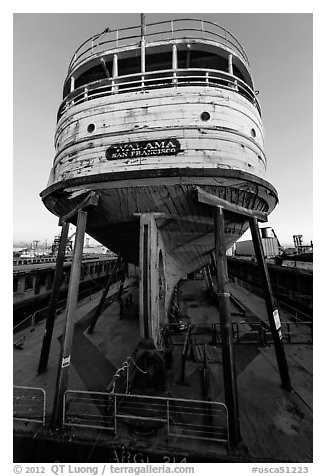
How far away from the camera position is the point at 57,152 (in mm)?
7676

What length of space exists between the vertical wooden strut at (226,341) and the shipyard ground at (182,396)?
39cm

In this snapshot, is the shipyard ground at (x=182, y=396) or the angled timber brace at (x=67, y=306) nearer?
the shipyard ground at (x=182, y=396)

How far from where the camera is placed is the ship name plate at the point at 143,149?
6062 mm

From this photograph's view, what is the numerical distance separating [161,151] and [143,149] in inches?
19.0

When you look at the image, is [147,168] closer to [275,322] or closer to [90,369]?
[275,322]

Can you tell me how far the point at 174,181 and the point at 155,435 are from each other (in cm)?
530

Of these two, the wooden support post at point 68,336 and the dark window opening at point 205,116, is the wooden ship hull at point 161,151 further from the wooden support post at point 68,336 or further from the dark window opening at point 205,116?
the wooden support post at point 68,336

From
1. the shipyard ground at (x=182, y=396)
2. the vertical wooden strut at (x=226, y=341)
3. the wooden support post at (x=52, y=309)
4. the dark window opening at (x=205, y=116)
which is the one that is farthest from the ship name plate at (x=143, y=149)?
the shipyard ground at (x=182, y=396)

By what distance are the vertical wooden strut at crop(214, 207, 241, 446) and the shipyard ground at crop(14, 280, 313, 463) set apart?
389mm

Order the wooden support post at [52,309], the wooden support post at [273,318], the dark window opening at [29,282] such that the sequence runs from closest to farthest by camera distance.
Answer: the wooden support post at [273,318]
the wooden support post at [52,309]
the dark window opening at [29,282]

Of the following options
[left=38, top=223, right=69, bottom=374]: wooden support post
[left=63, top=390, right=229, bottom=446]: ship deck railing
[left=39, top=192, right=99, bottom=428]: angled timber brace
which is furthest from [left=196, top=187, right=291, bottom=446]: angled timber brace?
[left=38, top=223, right=69, bottom=374]: wooden support post

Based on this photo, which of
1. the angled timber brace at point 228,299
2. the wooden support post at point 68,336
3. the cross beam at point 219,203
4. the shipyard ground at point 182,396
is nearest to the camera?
the shipyard ground at point 182,396

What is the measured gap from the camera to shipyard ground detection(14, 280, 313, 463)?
161 inches

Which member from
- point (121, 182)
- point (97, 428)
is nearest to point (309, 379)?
point (97, 428)
